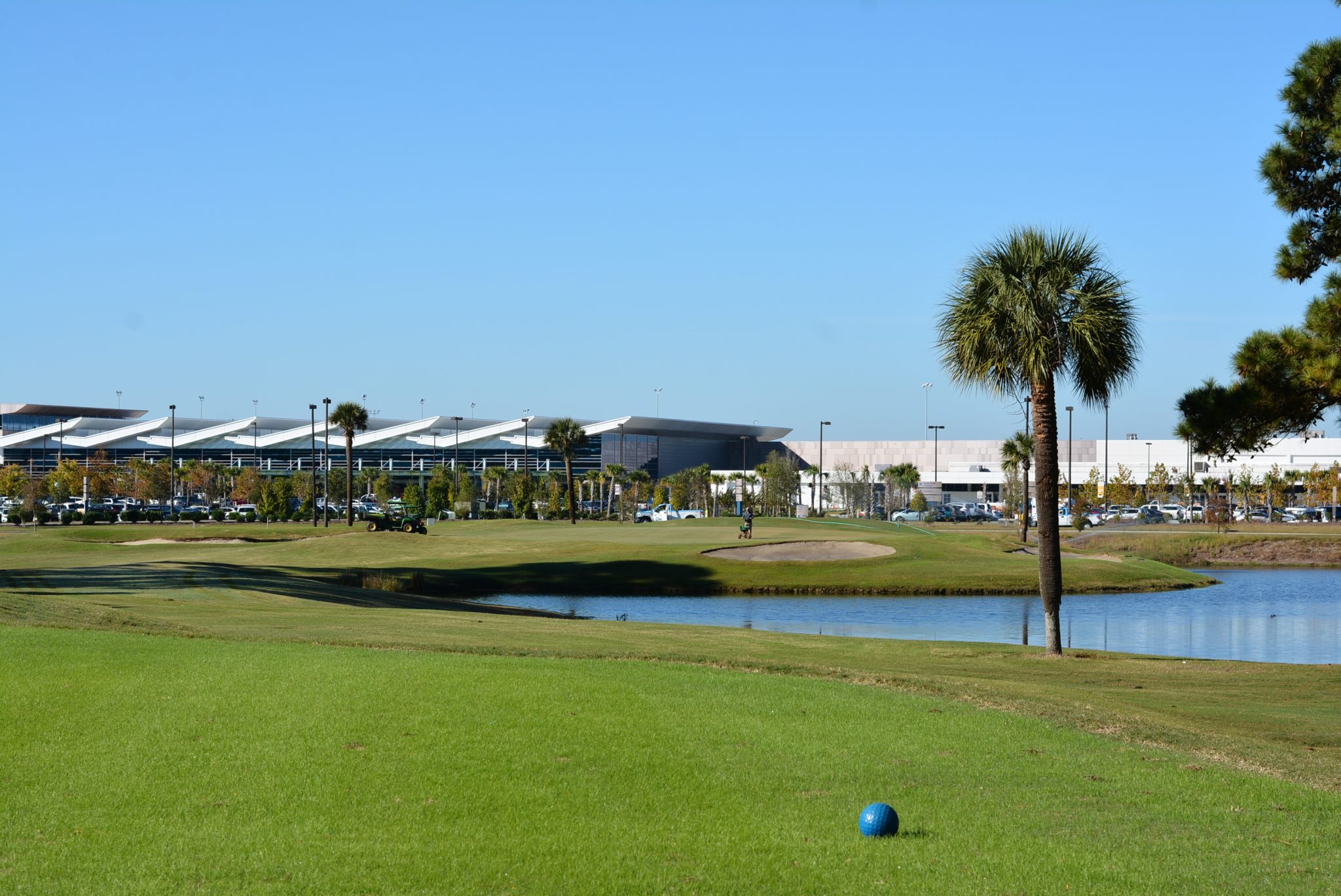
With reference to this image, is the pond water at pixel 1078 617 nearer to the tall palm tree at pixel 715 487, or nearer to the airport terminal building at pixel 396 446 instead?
the tall palm tree at pixel 715 487

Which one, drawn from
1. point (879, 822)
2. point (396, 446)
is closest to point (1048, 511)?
point (879, 822)

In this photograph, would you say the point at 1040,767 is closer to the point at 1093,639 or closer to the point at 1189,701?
the point at 1189,701

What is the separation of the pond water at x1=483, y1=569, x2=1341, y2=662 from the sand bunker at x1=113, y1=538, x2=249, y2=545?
75.5ft

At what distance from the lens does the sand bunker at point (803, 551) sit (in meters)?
53.1

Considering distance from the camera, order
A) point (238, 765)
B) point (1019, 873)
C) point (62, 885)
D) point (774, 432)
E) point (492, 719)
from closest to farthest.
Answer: point (62, 885) → point (1019, 873) → point (238, 765) → point (492, 719) → point (774, 432)

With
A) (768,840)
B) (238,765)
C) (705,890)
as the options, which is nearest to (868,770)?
(768,840)

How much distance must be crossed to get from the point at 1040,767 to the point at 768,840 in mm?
3586

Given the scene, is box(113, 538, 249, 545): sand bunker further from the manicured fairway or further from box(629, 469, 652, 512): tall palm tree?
box(629, 469, 652, 512): tall palm tree

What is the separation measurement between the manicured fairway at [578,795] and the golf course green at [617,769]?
33mm

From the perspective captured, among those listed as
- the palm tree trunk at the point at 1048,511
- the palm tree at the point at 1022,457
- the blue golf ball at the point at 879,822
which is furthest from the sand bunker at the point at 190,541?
the blue golf ball at the point at 879,822

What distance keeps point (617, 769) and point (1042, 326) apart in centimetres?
1577

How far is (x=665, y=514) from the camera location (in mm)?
109625

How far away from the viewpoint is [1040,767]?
10914 millimetres

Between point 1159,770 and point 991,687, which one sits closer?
point 1159,770
